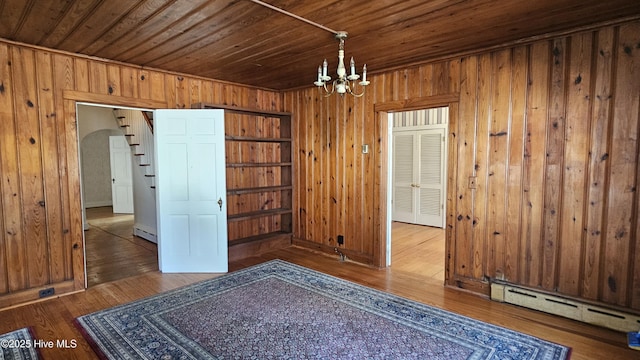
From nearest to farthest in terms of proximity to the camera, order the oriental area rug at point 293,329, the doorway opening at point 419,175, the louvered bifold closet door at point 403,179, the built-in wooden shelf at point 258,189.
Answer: the oriental area rug at point 293,329 → the built-in wooden shelf at point 258,189 → the doorway opening at point 419,175 → the louvered bifold closet door at point 403,179

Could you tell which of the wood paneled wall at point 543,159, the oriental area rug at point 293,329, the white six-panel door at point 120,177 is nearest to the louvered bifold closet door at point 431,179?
the wood paneled wall at point 543,159

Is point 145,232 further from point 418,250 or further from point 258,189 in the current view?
point 418,250

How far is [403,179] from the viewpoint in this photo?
778 centimetres

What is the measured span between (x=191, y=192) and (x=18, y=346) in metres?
2.19

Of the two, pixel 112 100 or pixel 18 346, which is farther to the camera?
pixel 112 100

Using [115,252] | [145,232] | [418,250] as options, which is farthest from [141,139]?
[418,250]

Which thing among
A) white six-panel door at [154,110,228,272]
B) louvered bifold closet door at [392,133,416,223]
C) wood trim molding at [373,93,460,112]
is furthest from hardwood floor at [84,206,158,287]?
louvered bifold closet door at [392,133,416,223]

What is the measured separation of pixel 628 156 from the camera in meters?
2.79

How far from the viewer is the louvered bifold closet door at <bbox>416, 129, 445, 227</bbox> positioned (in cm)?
709

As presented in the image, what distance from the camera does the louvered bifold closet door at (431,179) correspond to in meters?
7.09

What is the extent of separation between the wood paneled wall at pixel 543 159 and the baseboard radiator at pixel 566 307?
0.09 meters

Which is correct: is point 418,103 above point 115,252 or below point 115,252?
above

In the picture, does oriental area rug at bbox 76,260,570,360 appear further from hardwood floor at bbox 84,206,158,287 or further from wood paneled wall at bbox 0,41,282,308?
hardwood floor at bbox 84,206,158,287

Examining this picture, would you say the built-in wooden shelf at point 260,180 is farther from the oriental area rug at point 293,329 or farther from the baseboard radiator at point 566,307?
the baseboard radiator at point 566,307
